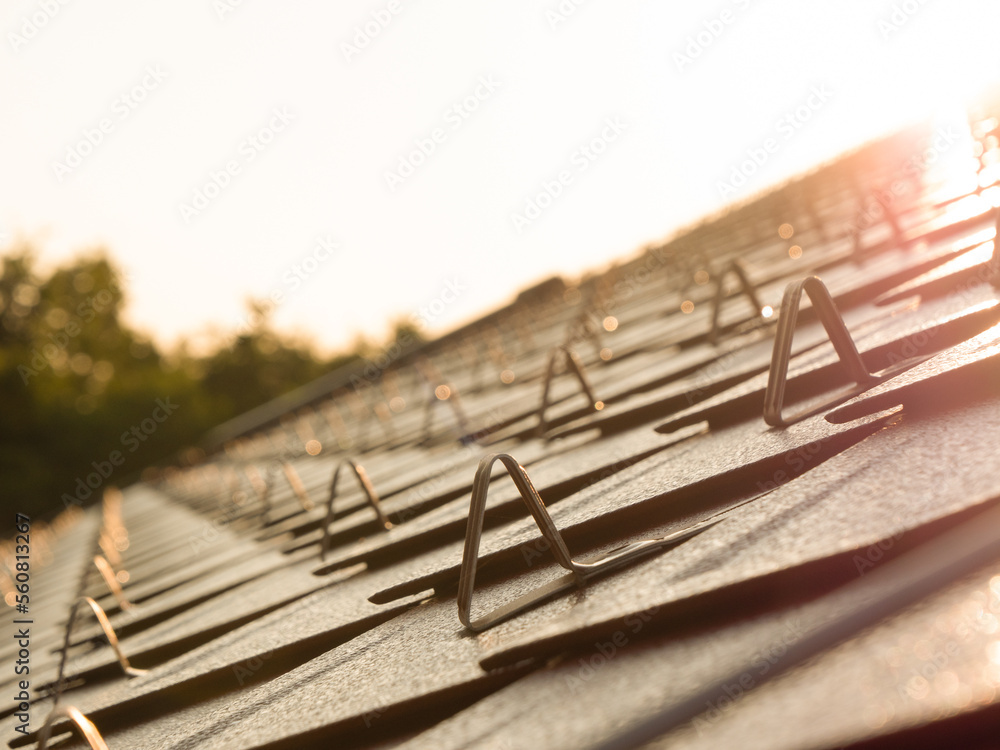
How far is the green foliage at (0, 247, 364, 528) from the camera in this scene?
46375 mm

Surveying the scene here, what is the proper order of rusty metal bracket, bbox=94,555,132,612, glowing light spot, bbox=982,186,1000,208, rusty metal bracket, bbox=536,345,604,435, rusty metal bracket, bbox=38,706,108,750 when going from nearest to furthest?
rusty metal bracket, bbox=38,706,108,750 < rusty metal bracket, bbox=536,345,604,435 < glowing light spot, bbox=982,186,1000,208 < rusty metal bracket, bbox=94,555,132,612

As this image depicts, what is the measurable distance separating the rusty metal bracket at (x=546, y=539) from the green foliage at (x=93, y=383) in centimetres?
4240

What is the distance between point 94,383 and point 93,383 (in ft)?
0.20

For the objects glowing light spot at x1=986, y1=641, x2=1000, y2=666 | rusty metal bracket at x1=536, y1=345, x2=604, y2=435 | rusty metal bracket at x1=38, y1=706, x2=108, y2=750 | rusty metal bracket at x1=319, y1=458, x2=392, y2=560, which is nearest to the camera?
glowing light spot at x1=986, y1=641, x2=1000, y2=666

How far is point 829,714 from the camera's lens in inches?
47.1

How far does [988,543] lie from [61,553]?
13.8m

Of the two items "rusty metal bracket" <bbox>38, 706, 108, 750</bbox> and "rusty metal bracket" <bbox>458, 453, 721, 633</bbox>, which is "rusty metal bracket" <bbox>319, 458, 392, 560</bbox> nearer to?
"rusty metal bracket" <bbox>458, 453, 721, 633</bbox>

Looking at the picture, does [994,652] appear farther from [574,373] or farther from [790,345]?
[574,373]

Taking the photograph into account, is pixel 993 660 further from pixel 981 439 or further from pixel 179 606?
pixel 179 606

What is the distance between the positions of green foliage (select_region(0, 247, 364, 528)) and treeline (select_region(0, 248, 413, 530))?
0.06 metres

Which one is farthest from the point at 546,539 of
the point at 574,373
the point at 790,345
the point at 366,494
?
the point at 574,373

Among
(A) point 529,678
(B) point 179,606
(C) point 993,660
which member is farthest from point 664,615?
(B) point 179,606

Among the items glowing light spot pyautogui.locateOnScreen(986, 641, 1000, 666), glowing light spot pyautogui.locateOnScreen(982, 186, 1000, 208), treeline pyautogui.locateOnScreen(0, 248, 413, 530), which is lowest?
glowing light spot pyautogui.locateOnScreen(986, 641, 1000, 666)

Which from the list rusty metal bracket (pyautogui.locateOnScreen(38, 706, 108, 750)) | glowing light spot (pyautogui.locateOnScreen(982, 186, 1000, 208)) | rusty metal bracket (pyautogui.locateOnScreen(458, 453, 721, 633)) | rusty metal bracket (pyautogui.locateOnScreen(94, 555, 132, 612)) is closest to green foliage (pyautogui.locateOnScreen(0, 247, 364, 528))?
rusty metal bracket (pyautogui.locateOnScreen(94, 555, 132, 612))
